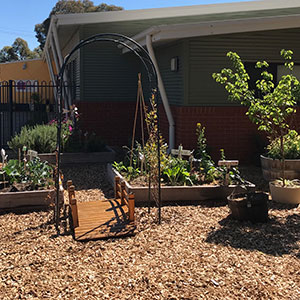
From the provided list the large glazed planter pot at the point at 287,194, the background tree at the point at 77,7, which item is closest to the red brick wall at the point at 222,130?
the large glazed planter pot at the point at 287,194

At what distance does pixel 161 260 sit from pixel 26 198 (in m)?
2.67

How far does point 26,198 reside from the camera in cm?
637

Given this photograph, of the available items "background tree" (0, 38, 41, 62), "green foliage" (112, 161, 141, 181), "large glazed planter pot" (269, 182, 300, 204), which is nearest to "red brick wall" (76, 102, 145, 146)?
"green foliage" (112, 161, 141, 181)

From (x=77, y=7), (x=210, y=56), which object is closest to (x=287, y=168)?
(x=210, y=56)

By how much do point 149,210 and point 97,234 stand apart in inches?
46.0

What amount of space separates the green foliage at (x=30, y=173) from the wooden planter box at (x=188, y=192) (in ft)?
4.23

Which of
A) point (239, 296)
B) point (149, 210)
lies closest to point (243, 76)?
point (149, 210)

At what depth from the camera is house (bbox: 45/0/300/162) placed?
909 cm

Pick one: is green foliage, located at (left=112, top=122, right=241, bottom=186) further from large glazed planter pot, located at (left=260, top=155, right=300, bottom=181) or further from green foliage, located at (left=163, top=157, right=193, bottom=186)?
large glazed planter pot, located at (left=260, top=155, right=300, bottom=181)

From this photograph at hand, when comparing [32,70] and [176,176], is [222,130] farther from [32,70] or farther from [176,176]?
[32,70]

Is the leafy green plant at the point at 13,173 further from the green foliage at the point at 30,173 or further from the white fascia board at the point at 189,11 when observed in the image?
the white fascia board at the point at 189,11

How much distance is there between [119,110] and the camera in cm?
1252

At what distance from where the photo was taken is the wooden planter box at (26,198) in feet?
20.7

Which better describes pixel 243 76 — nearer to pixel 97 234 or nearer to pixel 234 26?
pixel 234 26
